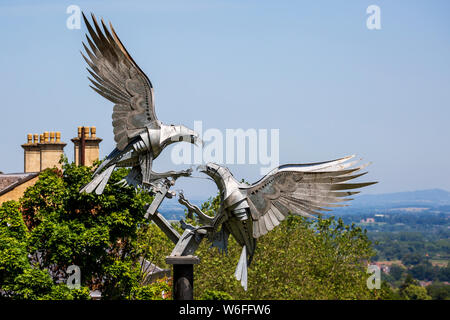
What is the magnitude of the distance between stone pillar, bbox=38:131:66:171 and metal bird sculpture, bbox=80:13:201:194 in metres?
20.7

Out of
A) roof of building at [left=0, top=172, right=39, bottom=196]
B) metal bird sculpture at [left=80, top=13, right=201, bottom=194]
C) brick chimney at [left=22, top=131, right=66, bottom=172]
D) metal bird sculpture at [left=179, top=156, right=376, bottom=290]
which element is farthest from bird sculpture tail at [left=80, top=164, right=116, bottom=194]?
brick chimney at [left=22, top=131, right=66, bottom=172]

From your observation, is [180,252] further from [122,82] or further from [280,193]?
[122,82]

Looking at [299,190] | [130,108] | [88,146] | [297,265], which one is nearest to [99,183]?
[130,108]

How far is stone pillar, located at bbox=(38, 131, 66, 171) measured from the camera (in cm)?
Result: 3988

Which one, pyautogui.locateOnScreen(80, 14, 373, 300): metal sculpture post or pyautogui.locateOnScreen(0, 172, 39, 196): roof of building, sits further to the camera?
pyautogui.locateOnScreen(0, 172, 39, 196): roof of building

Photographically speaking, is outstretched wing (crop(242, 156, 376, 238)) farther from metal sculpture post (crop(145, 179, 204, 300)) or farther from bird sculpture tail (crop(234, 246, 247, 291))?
metal sculpture post (crop(145, 179, 204, 300))

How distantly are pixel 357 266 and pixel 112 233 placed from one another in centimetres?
1566

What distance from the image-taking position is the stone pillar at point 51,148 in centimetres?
3988

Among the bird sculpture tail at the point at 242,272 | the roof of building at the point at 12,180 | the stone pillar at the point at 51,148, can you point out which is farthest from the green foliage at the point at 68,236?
the stone pillar at the point at 51,148

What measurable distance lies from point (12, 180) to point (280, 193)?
22205 millimetres

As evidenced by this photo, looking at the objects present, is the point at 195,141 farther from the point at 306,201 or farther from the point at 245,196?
the point at 306,201

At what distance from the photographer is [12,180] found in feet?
124

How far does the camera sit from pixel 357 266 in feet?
123

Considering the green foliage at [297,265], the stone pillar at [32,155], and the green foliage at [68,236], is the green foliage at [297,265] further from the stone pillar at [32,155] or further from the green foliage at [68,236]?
the stone pillar at [32,155]
